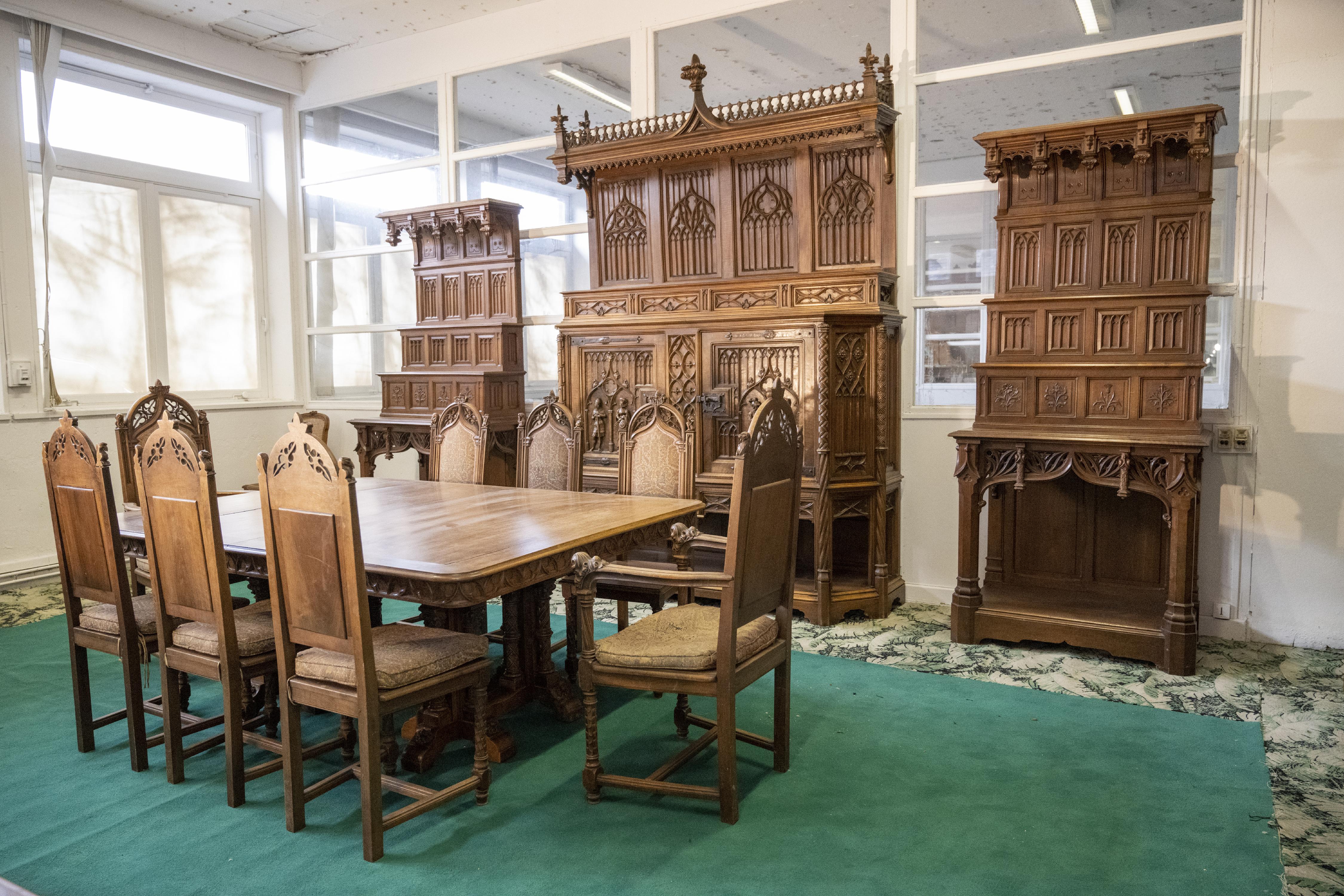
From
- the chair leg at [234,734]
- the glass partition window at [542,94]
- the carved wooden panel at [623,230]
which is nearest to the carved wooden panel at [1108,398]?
the carved wooden panel at [623,230]

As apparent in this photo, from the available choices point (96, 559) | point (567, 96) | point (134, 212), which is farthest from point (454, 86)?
point (96, 559)

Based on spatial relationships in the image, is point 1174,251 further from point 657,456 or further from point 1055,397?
point 657,456

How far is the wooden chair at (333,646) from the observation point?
92.6 inches

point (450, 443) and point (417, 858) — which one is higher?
point (450, 443)

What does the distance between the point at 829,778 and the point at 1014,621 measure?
1701 millimetres

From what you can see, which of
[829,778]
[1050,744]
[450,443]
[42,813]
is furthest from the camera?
[450,443]

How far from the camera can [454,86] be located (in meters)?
6.62

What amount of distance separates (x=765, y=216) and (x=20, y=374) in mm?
4698

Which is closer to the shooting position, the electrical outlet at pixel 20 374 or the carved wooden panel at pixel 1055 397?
the carved wooden panel at pixel 1055 397

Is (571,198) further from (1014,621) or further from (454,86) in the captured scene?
(1014,621)

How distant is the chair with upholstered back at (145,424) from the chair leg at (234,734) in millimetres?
1730

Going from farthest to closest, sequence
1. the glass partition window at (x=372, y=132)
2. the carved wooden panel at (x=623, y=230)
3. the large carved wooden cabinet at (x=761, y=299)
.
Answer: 1. the glass partition window at (x=372, y=132)
2. the carved wooden panel at (x=623, y=230)
3. the large carved wooden cabinet at (x=761, y=299)

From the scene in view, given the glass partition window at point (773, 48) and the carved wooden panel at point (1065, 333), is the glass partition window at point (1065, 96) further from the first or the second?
the carved wooden panel at point (1065, 333)

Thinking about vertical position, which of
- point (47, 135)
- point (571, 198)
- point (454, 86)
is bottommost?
point (571, 198)
